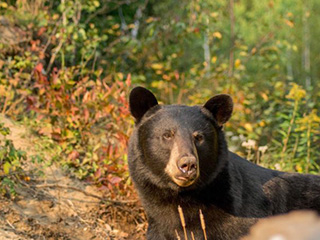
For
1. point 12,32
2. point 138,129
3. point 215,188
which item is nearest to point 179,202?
point 215,188

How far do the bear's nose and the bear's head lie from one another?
18mm

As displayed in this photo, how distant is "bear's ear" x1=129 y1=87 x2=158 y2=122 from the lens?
166 inches

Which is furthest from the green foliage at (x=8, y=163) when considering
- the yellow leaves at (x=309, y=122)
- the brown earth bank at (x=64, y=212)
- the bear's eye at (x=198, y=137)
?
the yellow leaves at (x=309, y=122)

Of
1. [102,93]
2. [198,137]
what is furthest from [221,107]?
[102,93]

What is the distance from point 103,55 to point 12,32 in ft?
7.68

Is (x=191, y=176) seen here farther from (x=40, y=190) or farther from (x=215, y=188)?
(x=40, y=190)

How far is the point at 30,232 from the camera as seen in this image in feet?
16.3

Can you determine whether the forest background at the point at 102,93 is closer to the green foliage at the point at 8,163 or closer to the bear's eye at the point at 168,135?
the green foliage at the point at 8,163

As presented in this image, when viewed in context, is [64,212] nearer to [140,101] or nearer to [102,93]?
[102,93]

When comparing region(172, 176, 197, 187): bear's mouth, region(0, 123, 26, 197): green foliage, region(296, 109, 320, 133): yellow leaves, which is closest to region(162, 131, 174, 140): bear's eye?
region(172, 176, 197, 187): bear's mouth

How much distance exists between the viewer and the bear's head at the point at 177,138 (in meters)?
3.81

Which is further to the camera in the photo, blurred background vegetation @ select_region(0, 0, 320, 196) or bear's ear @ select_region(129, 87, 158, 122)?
blurred background vegetation @ select_region(0, 0, 320, 196)

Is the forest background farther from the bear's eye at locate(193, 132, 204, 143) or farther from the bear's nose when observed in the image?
the bear's nose

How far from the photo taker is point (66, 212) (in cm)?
546
